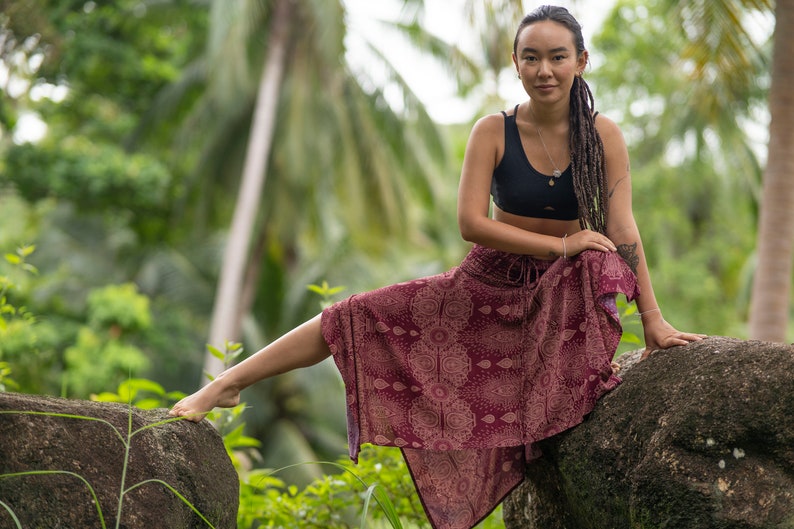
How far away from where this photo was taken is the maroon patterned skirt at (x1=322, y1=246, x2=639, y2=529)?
133 inches

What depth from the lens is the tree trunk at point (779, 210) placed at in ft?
27.0

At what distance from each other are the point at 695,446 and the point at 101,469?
1.69 m

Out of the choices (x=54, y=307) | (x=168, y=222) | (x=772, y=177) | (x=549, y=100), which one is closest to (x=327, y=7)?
(x=168, y=222)

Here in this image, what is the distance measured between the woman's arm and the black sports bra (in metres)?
0.15

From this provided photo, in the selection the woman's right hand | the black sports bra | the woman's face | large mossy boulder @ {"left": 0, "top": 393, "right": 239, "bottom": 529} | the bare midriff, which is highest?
the woman's face

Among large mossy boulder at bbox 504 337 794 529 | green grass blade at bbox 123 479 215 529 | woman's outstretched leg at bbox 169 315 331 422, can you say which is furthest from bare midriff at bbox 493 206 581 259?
green grass blade at bbox 123 479 215 529

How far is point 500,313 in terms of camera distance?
3.47 m

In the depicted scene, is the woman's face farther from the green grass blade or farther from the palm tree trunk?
the palm tree trunk

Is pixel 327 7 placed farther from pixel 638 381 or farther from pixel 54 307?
pixel 638 381

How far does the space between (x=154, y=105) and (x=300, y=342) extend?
563 inches

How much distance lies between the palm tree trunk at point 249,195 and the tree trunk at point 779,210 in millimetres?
7543

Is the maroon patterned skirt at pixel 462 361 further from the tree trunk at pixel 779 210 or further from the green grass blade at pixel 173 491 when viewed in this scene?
the tree trunk at pixel 779 210

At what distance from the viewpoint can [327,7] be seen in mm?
15211

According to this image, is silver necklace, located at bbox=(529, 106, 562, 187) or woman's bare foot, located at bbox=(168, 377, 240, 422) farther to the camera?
silver necklace, located at bbox=(529, 106, 562, 187)
